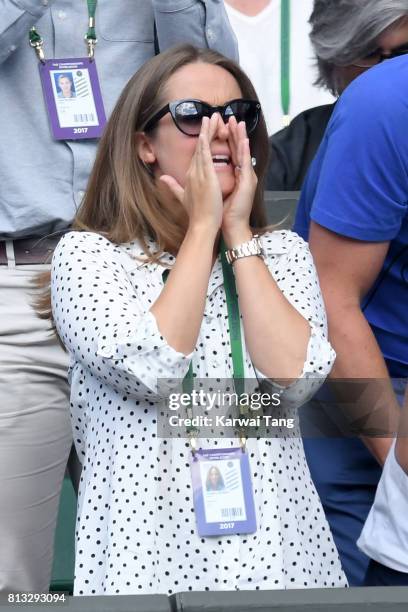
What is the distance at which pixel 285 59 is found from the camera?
442 cm

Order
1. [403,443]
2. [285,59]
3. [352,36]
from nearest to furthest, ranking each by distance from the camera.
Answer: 1. [403,443]
2. [352,36]
3. [285,59]

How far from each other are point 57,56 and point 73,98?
120 mm

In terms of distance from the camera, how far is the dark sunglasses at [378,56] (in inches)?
120

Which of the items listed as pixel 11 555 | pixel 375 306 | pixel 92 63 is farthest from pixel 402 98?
pixel 11 555

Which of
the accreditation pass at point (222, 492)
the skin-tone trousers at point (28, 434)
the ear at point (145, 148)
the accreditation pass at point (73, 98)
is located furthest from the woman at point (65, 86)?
the accreditation pass at point (222, 492)

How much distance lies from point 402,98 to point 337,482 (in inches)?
31.8

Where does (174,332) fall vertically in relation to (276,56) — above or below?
below

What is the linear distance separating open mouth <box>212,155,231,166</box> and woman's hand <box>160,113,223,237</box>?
52 millimetres

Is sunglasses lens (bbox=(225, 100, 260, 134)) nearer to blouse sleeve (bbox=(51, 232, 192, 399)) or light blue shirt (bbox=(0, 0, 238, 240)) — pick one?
blouse sleeve (bbox=(51, 232, 192, 399))

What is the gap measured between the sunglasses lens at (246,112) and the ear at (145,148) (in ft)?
0.61

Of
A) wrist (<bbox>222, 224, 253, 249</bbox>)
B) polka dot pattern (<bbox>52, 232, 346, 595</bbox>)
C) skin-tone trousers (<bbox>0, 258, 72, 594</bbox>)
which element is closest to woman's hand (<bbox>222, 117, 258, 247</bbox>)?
wrist (<bbox>222, 224, 253, 249</bbox>)

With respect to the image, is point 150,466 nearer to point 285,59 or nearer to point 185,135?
point 185,135

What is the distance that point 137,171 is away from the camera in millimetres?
2529

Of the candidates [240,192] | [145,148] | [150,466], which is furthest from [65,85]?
[150,466]
